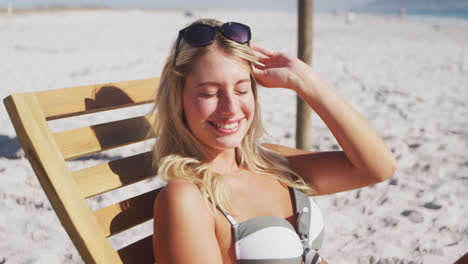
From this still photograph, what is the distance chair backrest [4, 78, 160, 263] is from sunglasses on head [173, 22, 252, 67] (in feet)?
1.72

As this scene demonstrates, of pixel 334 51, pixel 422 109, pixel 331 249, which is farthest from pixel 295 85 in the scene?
pixel 334 51

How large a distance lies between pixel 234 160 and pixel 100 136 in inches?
23.5

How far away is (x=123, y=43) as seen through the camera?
13648 millimetres

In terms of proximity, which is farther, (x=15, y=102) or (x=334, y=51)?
(x=334, y=51)

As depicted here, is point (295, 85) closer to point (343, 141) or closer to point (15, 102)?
point (343, 141)

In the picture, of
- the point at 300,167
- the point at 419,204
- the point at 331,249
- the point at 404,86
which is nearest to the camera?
the point at 300,167

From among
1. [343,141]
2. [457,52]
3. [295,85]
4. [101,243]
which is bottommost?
[457,52]

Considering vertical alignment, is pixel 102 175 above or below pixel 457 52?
above

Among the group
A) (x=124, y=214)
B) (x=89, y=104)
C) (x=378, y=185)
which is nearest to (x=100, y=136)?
(x=89, y=104)

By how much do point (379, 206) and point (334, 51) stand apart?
364 inches

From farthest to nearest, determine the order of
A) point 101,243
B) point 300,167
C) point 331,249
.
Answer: point 331,249, point 300,167, point 101,243

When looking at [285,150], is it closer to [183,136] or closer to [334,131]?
[334,131]

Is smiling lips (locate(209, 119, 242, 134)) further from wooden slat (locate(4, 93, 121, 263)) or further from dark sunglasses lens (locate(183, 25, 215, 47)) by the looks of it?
wooden slat (locate(4, 93, 121, 263))

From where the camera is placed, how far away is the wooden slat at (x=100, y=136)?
1662 mm
